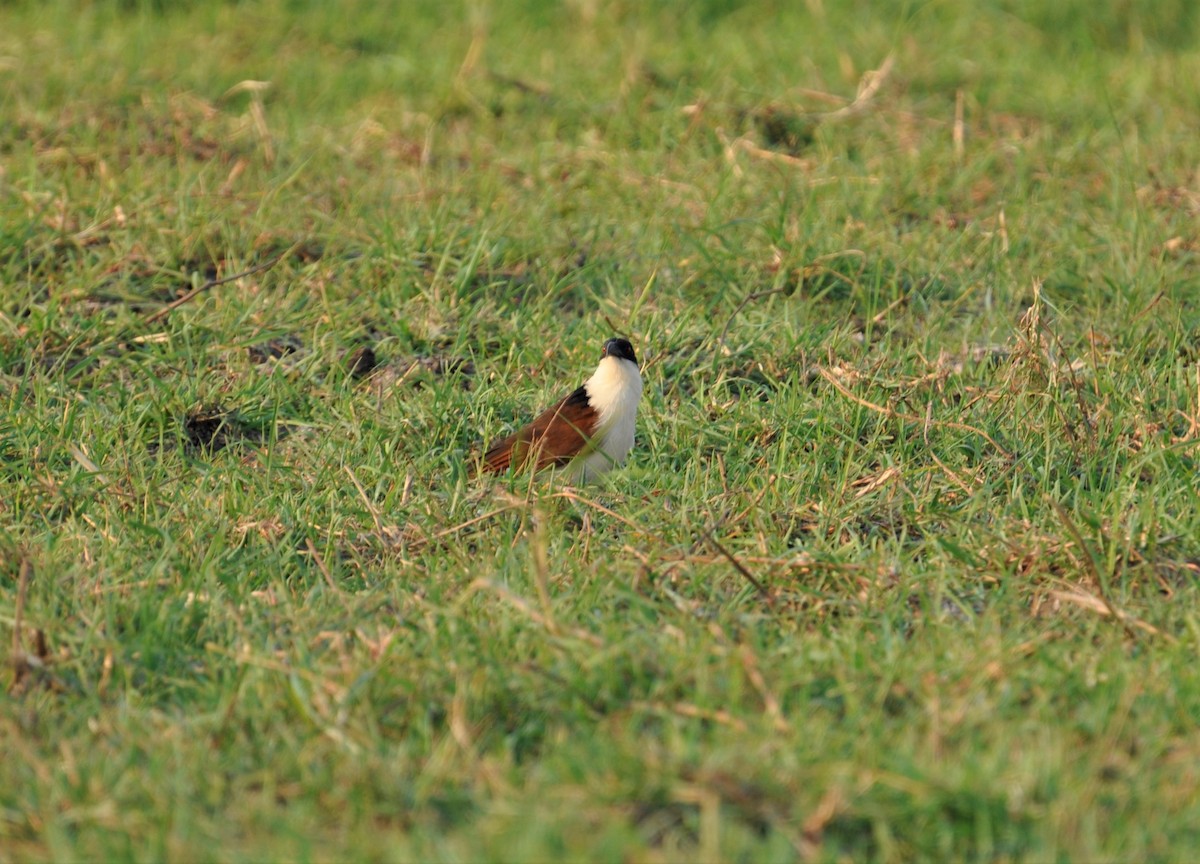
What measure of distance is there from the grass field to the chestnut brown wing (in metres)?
0.12

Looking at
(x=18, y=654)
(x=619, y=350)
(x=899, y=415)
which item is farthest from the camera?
(x=619, y=350)

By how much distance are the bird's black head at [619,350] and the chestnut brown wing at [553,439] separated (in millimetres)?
137

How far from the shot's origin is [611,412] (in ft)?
13.1

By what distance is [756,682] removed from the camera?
2.82 m

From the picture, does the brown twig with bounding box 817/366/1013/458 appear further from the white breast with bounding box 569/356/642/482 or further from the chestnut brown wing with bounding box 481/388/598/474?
the chestnut brown wing with bounding box 481/388/598/474

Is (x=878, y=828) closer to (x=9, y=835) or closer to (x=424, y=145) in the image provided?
(x=9, y=835)

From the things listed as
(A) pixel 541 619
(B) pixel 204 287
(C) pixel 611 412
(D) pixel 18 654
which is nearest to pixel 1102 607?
(A) pixel 541 619

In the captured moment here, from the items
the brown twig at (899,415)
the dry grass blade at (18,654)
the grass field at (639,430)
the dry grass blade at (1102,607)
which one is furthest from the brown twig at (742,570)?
the dry grass blade at (18,654)

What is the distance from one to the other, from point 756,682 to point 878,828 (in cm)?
41

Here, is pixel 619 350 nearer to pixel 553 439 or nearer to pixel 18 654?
pixel 553 439

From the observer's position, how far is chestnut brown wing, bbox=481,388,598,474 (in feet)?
13.0

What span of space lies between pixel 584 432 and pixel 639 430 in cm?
33

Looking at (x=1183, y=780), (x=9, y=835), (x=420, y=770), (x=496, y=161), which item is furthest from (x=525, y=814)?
(x=496, y=161)

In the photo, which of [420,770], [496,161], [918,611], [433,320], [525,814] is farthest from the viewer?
[496,161]
